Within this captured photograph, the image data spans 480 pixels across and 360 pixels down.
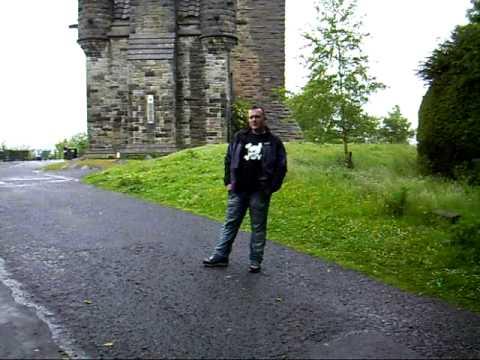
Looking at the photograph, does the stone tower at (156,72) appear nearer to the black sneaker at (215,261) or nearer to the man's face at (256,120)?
the black sneaker at (215,261)

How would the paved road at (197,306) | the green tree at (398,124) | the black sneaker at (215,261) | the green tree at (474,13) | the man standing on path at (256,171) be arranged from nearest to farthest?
the paved road at (197,306) → the man standing on path at (256,171) → the black sneaker at (215,261) → the green tree at (474,13) → the green tree at (398,124)

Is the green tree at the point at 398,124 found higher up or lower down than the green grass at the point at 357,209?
higher up

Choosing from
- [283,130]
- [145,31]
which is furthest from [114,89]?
[283,130]

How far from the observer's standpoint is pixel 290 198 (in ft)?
39.0

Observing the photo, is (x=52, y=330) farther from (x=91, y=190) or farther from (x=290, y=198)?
(x=91, y=190)

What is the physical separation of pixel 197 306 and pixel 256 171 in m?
1.84

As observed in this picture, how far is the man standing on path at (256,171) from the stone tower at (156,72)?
1797 centimetres

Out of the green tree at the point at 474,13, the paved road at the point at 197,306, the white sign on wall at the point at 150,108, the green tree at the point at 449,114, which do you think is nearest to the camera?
the paved road at the point at 197,306

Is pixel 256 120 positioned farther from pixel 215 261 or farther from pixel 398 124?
pixel 398 124

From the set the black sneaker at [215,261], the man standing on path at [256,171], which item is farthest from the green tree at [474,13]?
the black sneaker at [215,261]

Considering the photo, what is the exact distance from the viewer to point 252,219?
6.60 m

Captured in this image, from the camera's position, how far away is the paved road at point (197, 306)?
14.1 ft

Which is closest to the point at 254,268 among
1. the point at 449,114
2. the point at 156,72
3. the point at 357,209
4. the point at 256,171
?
the point at 256,171

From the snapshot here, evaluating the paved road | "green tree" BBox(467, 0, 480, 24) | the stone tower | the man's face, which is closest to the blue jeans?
the paved road
